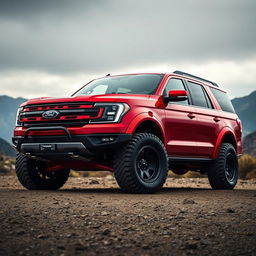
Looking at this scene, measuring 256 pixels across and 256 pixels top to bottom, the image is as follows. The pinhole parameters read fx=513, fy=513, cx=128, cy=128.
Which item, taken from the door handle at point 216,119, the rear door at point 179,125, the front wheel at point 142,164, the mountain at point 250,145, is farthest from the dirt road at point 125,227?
the mountain at point 250,145

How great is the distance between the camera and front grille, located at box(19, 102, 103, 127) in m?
7.47

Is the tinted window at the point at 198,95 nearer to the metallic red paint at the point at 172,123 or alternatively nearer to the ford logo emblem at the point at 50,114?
the metallic red paint at the point at 172,123

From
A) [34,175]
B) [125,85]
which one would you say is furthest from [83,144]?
[125,85]

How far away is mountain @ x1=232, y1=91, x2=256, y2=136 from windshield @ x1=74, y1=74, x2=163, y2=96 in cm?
14760

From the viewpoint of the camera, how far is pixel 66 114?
7609mm

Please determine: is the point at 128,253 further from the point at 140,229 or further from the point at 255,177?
the point at 255,177

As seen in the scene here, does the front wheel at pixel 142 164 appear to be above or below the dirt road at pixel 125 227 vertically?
above

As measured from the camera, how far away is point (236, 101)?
17875 centimetres

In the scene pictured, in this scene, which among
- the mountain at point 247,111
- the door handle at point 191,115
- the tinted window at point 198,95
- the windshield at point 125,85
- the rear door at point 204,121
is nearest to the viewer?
the windshield at point 125,85

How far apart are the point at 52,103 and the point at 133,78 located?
183cm

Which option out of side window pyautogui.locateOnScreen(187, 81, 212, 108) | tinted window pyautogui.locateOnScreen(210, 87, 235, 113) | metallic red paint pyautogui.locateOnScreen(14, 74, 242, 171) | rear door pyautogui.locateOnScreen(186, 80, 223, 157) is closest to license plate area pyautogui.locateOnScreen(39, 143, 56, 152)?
metallic red paint pyautogui.locateOnScreen(14, 74, 242, 171)

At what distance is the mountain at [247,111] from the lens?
159 meters

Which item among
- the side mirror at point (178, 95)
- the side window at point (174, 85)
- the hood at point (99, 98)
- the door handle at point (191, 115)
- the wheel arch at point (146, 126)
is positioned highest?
the side window at point (174, 85)

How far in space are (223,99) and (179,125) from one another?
2740mm
